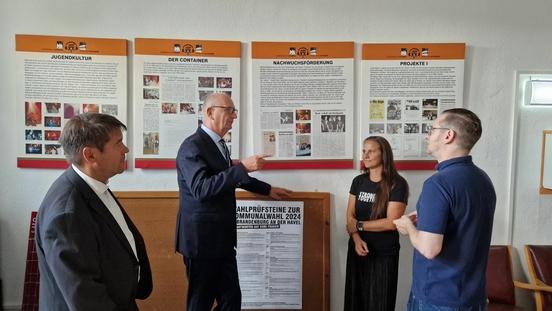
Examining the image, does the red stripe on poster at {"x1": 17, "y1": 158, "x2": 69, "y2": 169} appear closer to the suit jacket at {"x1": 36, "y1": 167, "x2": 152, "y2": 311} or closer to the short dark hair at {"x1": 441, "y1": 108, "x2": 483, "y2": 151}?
the suit jacket at {"x1": 36, "y1": 167, "x2": 152, "y2": 311}

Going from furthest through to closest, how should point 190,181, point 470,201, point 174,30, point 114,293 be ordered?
point 174,30
point 190,181
point 470,201
point 114,293

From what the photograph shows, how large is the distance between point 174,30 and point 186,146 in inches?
44.6

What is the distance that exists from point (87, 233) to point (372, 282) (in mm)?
1881

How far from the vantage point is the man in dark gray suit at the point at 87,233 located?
3.79 ft

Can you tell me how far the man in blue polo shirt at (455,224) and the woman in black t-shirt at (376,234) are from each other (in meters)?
0.83

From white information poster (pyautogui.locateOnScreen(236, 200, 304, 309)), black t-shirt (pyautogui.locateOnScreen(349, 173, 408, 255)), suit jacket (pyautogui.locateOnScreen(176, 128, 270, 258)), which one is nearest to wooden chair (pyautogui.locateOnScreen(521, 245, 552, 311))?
black t-shirt (pyautogui.locateOnScreen(349, 173, 408, 255))

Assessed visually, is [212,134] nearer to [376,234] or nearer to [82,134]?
[82,134]

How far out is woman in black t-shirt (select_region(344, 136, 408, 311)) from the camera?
2432 millimetres

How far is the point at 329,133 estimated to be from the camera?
113 inches

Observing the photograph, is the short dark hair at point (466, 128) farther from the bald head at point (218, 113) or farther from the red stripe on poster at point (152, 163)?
the red stripe on poster at point (152, 163)

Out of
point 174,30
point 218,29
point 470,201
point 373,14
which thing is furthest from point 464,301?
point 174,30

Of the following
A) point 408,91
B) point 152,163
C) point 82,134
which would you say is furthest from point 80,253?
point 408,91

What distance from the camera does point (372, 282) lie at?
8.12 ft

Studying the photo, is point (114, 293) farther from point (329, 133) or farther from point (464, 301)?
point (329, 133)
